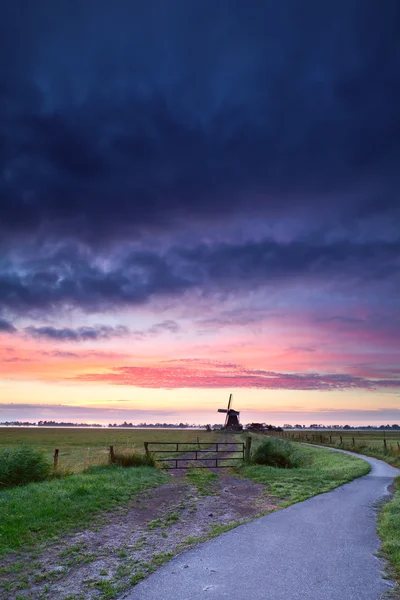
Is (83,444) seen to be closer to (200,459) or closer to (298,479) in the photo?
(200,459)

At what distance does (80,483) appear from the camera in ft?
58.2

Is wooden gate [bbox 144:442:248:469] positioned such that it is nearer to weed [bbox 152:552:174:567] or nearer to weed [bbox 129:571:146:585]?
weed [bbox 152:552:174:567]

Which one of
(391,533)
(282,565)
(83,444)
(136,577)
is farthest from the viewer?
(83,444)

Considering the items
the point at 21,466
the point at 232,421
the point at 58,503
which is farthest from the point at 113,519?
the point at 232,421

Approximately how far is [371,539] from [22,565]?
781 centimetres

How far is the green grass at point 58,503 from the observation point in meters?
10.8

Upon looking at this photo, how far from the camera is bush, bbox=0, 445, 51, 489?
701 inches

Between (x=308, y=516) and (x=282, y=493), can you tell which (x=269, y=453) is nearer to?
(x=282, y=493)

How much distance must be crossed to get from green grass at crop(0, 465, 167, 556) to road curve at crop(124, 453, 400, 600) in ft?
13.5

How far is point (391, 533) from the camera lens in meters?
10.8

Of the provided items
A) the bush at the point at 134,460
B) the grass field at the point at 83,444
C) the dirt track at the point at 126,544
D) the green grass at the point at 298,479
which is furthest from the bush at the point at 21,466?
the green grass at the point at 298,479

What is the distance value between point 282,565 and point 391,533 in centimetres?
400

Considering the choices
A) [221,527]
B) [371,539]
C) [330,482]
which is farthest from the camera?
[330,482]

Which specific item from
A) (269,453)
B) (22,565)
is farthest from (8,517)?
(269,453)
